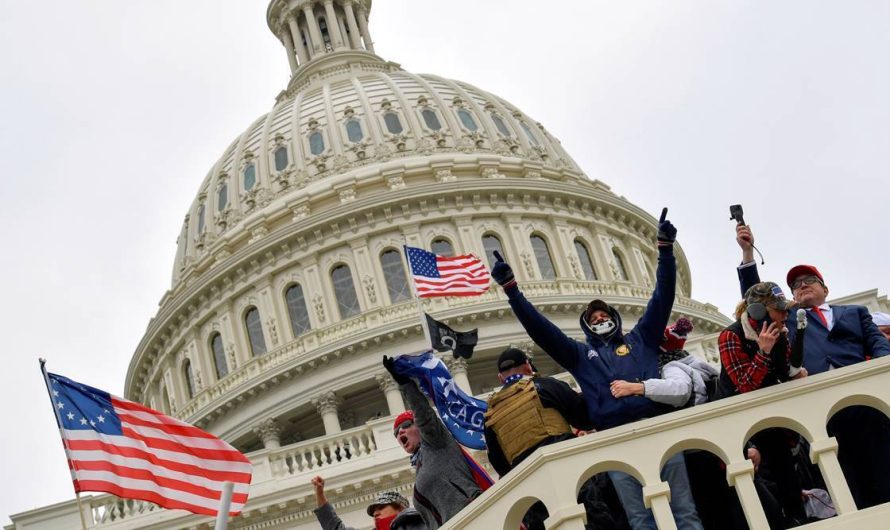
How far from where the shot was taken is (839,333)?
893 centimetres

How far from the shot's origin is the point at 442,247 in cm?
4941

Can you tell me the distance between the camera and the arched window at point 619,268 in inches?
2057

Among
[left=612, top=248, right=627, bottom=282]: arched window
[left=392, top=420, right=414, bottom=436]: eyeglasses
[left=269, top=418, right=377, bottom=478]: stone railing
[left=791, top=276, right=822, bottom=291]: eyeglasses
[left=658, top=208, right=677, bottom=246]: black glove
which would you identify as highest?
[left=612, top=248, right=627, bottom=282]: arched window

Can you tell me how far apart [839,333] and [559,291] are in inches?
1543

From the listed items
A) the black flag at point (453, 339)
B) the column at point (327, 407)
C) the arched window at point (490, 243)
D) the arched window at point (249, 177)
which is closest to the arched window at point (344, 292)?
the column at point (327, 407)

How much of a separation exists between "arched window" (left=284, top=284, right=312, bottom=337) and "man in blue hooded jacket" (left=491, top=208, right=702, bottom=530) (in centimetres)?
3960

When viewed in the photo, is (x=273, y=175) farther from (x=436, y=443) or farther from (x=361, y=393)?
(x=436, y=443)

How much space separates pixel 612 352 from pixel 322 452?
18.8 m

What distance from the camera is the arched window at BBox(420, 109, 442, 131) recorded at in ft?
186

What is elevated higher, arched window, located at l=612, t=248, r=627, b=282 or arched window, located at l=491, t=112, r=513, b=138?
arched window, located at l=491, t=112, r=513, b=138

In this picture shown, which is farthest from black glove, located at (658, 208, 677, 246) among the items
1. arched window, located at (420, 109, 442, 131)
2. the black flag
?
arched window, located at (420, 109, 442, 131)

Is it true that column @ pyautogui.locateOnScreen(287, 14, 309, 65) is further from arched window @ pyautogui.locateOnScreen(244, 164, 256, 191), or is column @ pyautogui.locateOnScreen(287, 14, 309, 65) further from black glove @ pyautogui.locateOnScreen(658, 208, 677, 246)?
black glove @ pyautogui.locateOnScreen(658, 208, 677, 246)

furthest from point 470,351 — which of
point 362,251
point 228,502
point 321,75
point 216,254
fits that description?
point 321,75

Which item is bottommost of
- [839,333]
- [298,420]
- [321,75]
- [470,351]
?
[839,333]
